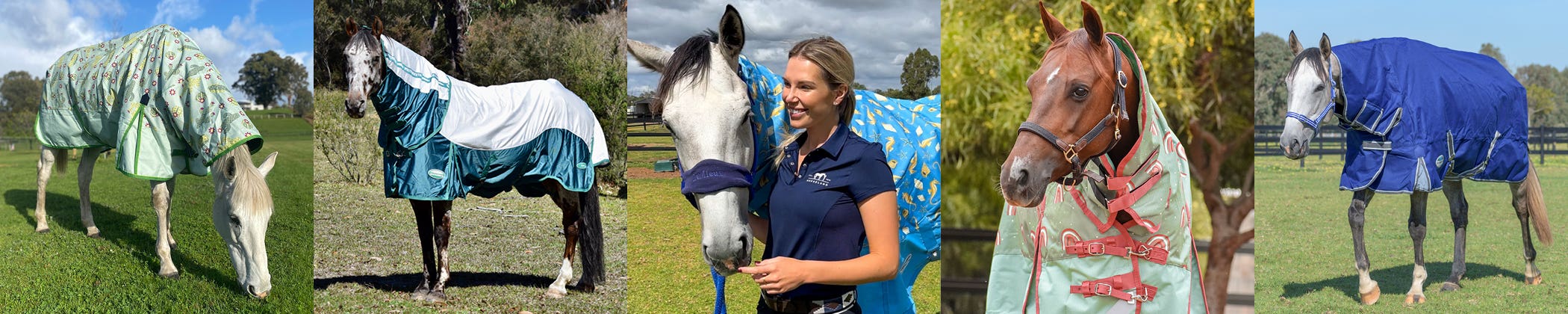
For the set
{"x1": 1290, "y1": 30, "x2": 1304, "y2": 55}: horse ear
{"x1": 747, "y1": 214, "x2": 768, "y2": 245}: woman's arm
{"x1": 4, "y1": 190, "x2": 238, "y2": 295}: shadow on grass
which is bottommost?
{"x1": 4, "y1": 190, "x2": 238, "y2": 295}: shadow on grass

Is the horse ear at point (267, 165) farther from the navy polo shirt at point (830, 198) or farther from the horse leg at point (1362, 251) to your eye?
the horse leg at point (1362, 251)

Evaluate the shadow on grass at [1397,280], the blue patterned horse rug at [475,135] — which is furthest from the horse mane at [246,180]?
the shadow on grass at [1397,280]

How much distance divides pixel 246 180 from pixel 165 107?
0.65m

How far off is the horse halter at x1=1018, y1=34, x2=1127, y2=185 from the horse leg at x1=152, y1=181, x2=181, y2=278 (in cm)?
538

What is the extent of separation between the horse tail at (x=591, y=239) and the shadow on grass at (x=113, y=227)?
6.64 feet

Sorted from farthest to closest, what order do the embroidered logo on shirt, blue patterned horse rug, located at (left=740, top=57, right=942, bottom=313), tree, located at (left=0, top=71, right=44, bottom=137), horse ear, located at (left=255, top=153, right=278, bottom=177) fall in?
tree, located at (left=0, top=71, right=44, bottom=137) < horse ear, located at (left=255, top=153, right=278, bottom=177) < blue patterned horse rug, located at (left=740, top=57, right=942, bottom=313) < the embroidered logo on shirt

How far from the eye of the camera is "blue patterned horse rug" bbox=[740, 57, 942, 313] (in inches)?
104

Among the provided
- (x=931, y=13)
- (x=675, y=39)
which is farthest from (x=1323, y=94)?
(x=675, y=39)

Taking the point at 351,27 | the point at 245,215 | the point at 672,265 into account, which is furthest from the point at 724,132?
the point at 245,215

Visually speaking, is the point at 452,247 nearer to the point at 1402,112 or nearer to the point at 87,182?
the point at 87,182

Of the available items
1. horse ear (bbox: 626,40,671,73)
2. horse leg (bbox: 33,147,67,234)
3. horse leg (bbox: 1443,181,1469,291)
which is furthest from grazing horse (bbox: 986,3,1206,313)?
horse leg (bbox: 33,147,67,234)

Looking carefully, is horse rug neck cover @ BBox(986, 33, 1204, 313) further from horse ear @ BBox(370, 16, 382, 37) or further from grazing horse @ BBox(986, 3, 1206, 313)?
horse ear @ BBox(370, 16, 382, 37)

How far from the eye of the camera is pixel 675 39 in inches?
151

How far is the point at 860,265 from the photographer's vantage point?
1.96 metres
